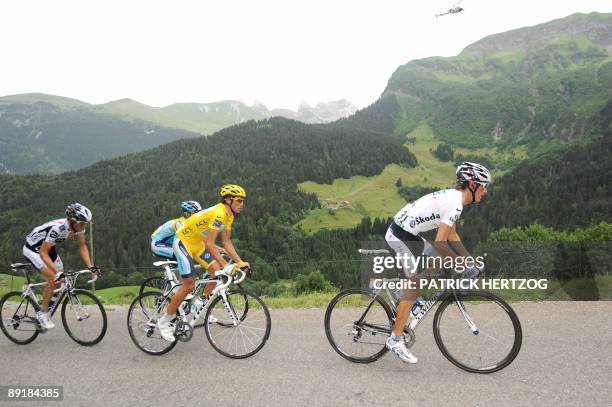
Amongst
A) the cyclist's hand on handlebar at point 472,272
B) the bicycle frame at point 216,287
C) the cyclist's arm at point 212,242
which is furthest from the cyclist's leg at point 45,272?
the cyclist's hand on handlebar at point 472,272

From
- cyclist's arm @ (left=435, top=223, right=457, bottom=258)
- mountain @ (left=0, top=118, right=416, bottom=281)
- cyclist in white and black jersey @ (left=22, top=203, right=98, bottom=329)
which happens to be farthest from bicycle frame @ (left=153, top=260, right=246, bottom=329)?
mountain @ (left=0, top=118, right=416, bottom=281)

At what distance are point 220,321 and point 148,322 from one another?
3.91ft

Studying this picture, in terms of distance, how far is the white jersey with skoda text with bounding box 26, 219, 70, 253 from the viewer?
736 cm

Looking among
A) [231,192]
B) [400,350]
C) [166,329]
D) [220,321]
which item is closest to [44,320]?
[166,329]

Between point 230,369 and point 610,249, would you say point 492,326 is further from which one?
point 610,249

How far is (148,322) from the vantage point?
6703 mm

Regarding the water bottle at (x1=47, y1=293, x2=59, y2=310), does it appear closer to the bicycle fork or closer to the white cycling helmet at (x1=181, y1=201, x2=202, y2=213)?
the white cycling helmet at (x1=181, y1=201, x2=202, y2=213)

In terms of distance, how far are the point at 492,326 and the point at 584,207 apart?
12497 cm

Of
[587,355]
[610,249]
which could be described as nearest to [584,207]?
[610,249]

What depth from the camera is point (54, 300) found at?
7.40m

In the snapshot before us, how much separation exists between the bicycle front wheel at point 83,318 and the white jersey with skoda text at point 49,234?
0.96 metres

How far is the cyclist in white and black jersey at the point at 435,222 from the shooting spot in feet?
17.1

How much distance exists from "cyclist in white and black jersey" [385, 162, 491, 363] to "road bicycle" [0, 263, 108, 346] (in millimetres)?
4747

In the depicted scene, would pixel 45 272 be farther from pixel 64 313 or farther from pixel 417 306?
pixel 417 306
